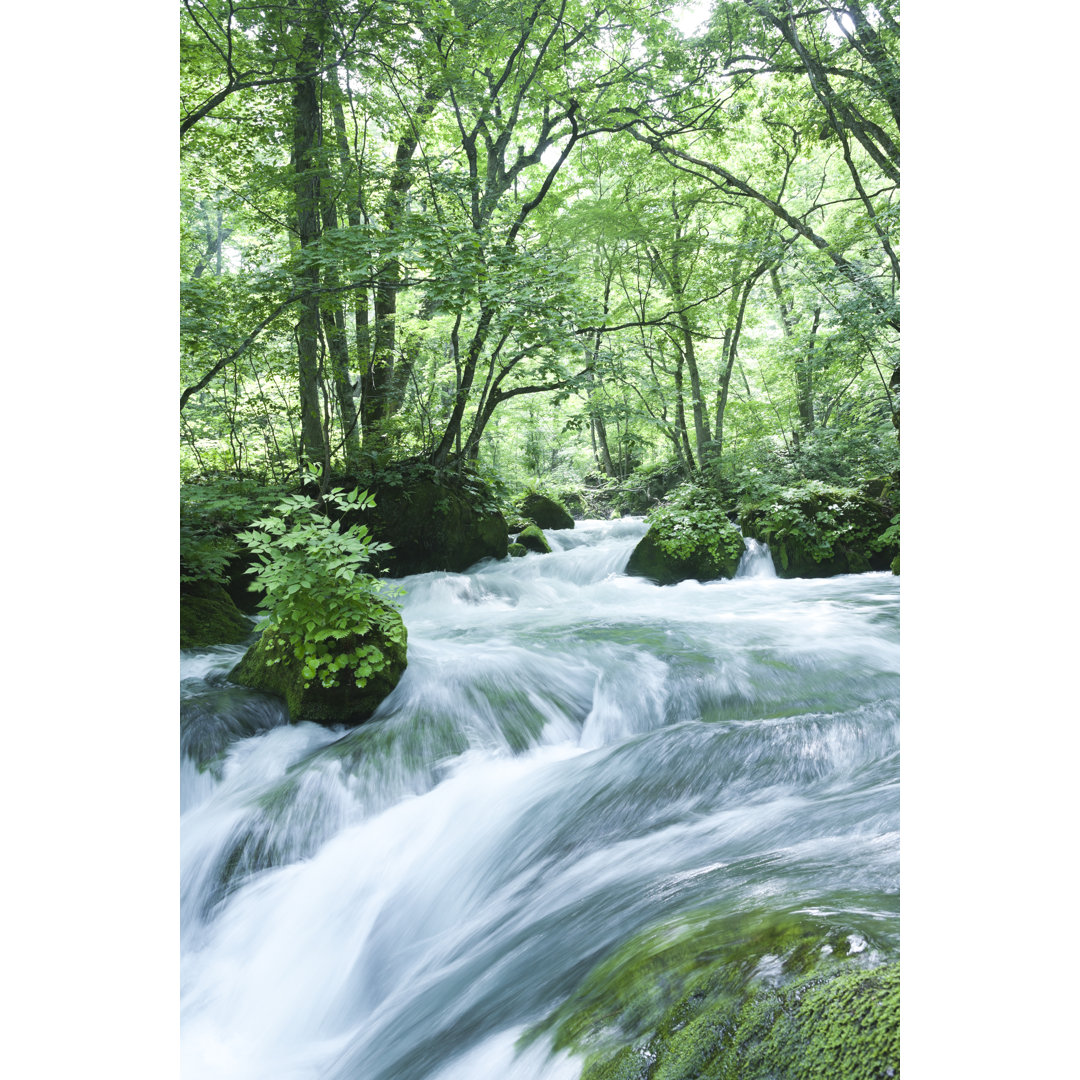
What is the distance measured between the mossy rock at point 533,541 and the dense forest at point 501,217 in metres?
1.29

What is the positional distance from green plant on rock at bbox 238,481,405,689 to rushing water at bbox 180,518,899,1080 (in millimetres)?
362

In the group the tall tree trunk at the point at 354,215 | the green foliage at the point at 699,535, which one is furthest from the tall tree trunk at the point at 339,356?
the green foliage at the point at 699,535

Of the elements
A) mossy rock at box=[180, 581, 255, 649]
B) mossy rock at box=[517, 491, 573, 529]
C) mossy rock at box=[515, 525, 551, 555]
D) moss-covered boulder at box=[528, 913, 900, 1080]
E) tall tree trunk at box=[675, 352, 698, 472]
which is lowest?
moss-covered boulder at box=[528, 913, 900, 1080]

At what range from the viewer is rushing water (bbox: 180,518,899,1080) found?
1647mm

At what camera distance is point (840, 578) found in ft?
21.2

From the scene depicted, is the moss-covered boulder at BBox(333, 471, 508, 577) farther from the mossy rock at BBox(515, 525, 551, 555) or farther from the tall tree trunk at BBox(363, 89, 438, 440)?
the mossy rock at BBox(515, 525, 551, 555)

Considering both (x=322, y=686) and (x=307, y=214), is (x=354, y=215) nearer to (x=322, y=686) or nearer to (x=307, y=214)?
(x=307, y=214)

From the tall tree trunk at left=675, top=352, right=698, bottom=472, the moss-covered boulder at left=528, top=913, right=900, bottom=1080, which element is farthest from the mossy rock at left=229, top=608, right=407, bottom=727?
the tall tree trunk at left=675, top=352, right=698, bottom=472

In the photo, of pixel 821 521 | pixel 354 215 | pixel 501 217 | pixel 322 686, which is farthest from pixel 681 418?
pixel 322 686

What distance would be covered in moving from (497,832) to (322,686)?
1415 millimetres

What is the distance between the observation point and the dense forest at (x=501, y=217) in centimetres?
484

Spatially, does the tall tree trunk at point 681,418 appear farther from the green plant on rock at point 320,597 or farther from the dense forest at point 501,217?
the green plant on rock at point 320,597
